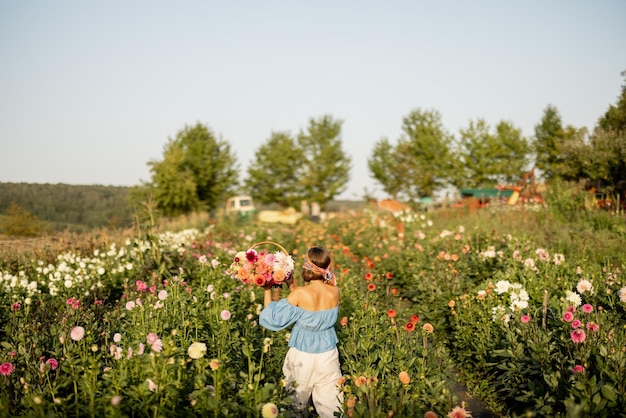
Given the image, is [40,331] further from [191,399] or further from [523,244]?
[523,244]

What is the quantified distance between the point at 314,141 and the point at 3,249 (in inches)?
1491

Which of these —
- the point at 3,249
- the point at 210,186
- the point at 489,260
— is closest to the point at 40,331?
the point at 3,249

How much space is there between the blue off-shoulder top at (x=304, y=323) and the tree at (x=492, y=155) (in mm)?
31497

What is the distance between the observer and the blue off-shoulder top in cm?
376

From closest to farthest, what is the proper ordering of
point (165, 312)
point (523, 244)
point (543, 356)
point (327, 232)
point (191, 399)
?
point (191, 399), point (543, 356), point (165, 312), point (523, 244), point (327, 232)

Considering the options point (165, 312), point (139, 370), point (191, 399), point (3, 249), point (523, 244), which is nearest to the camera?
point (191, 399)

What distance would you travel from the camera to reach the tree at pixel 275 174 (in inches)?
1644

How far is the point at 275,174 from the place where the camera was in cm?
4256

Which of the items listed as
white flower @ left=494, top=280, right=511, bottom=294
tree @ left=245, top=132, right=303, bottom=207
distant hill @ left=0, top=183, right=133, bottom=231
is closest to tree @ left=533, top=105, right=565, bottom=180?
tree @ left=245, top=132, right=303, bottom=207

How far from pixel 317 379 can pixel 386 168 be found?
3821 centimetres

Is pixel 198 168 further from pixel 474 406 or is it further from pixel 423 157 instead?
pixel 474 406

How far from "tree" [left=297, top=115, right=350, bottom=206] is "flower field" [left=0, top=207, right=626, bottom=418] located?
33858mm

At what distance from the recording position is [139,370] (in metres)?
3.18

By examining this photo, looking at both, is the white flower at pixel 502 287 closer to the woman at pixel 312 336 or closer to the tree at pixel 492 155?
the woman at pixel 312 336
